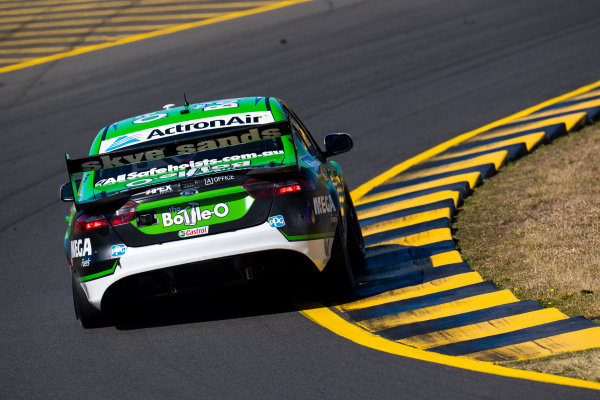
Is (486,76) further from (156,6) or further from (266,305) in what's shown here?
(156,6)

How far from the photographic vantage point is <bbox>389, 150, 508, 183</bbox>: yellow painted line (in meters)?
11.0

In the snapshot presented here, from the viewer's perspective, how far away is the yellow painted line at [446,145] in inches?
433

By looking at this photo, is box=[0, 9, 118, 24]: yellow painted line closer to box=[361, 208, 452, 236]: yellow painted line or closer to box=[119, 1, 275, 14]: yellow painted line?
box=[119, 1, 275, 14]: yellow painted line

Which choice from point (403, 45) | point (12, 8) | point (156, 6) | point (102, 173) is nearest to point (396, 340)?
point (102, 173)

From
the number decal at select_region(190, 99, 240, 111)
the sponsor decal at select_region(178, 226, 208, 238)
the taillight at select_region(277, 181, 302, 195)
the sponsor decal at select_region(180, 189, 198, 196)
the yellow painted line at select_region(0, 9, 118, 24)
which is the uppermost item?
the yellow painted line at select_region(0, 9, 118, 24)

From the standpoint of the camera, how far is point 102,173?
6.88m

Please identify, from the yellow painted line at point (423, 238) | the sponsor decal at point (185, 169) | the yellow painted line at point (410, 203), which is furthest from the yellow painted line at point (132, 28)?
the sponsor decal at point (185, 169)

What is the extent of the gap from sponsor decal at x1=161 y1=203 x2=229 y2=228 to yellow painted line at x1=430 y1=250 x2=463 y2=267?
214 cm

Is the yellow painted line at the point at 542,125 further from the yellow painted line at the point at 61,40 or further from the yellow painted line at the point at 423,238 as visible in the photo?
the yellow painted line at the point at 61,40

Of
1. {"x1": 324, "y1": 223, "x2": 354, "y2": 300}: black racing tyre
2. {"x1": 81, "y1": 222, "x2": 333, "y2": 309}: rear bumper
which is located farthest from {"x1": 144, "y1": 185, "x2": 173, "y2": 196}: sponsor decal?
{"x1": 324, "y1": 223, "x2": 354, "y2": 300}: black racing tyre

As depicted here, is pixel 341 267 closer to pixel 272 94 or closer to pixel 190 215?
pixel 190 215

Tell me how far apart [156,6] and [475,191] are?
15.2 m

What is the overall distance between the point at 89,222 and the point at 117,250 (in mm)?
285

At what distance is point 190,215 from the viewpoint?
6215 millimetres
